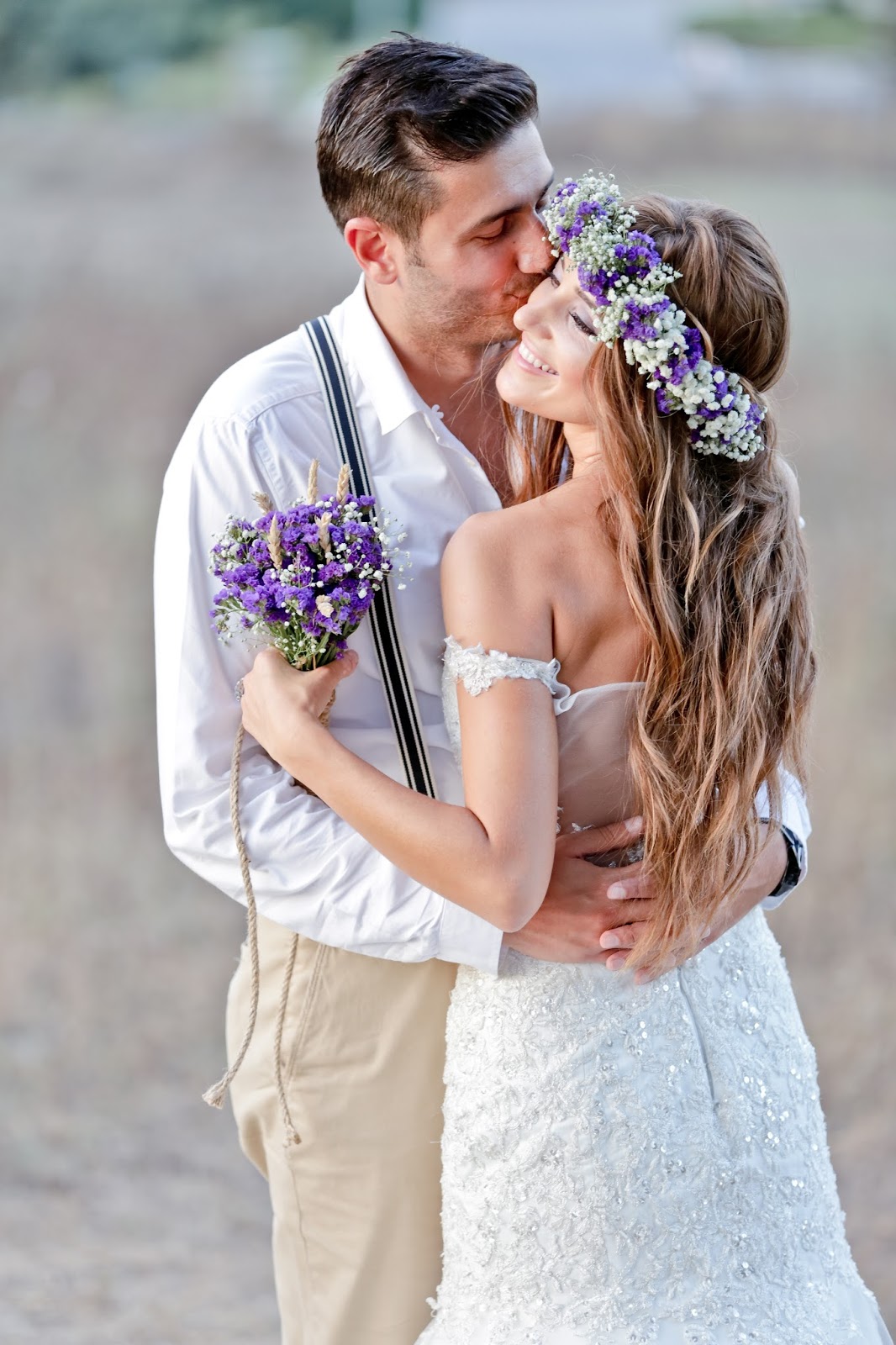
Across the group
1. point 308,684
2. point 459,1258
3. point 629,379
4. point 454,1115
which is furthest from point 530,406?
point 459,1258

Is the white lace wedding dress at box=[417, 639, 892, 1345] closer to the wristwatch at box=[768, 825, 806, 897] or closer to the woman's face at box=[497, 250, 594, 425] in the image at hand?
the wristwatch at box=[768, 825, 806, 897]

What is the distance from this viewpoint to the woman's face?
7.11ft

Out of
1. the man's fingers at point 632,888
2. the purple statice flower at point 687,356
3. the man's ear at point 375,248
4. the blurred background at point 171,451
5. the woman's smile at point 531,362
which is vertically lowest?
the blurred background at point 171,451

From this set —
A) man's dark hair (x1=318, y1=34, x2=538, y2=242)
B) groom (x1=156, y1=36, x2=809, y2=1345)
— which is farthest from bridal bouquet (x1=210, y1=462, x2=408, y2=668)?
man's dark hair (x1=318, y1=34, x2=538, y2=242)

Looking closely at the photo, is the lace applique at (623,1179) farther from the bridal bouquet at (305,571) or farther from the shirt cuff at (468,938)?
the bridal bouquet at (305,571)

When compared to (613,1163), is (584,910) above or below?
above

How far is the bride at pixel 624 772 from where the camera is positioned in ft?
6.72

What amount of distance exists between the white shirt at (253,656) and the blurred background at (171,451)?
244 centimetres

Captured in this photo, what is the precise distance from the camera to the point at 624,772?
2209 mm

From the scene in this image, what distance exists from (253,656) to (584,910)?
2.20 ft

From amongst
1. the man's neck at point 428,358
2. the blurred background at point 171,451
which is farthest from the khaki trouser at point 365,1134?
the blurred background at point 171,451

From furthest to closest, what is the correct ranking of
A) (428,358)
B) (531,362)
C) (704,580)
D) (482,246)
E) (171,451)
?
1. (171,451)
2. (428,358)
3. (482,246)
4. (531,362)
5. (704,580)

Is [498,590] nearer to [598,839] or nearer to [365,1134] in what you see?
[598,839]

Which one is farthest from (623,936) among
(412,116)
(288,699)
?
(412,116)
